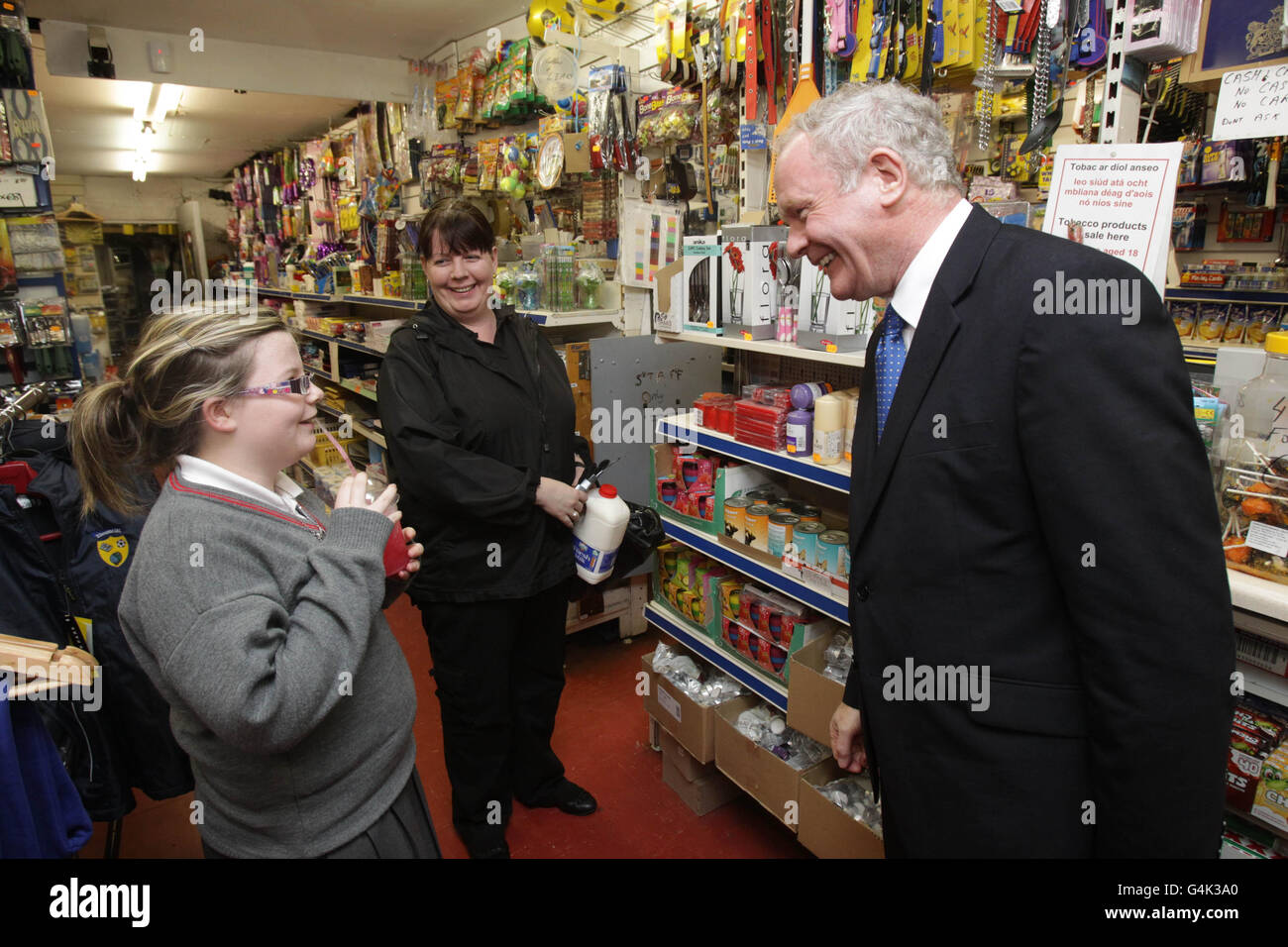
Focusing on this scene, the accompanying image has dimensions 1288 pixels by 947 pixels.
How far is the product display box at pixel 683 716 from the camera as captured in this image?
2.57m

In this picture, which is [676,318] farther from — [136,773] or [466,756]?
[136,773]

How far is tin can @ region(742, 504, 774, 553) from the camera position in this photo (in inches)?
93.2

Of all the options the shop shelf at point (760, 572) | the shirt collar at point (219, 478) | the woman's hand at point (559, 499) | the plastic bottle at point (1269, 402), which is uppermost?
the plastic bottle at point (1269, 402)

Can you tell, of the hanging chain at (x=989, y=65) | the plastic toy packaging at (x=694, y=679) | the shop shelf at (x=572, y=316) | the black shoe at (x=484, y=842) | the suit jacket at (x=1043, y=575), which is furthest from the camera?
the shop shelf at (x=572, y=316)

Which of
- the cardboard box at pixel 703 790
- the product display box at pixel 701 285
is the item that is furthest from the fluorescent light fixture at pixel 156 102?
the cardboard box at pixel 703 790

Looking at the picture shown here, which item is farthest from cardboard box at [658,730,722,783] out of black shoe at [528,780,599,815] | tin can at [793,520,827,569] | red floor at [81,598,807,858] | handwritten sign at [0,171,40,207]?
handwritten sign at [0,171,40,207]

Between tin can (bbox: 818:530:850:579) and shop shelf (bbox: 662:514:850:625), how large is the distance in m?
0.08

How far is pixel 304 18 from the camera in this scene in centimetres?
449

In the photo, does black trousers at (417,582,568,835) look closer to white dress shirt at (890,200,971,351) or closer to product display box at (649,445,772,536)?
product display box at (649,445,772,536)

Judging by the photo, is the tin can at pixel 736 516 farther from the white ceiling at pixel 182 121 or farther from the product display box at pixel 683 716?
the white ceiling at pixel 182 121

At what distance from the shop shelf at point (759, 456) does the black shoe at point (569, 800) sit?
142 centimetres

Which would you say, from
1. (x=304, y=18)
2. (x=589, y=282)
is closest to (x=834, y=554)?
(x=589, y=282)

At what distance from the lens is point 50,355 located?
12.3 ft
